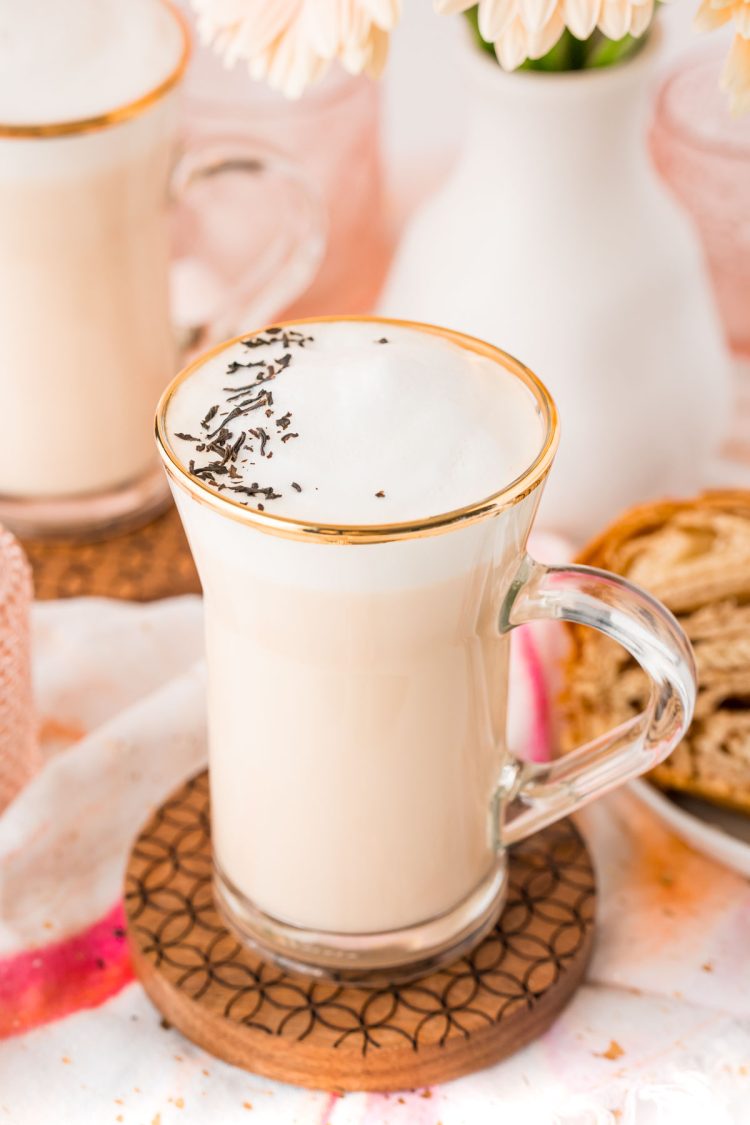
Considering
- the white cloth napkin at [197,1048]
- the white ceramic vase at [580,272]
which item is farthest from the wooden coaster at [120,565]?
the white ceramic vase at [580,272]

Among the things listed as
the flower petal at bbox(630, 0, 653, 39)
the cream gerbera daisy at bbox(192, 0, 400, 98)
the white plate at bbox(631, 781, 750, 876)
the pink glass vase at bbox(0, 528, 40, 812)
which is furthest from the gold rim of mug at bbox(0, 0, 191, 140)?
the white plate at bbox(631, 781, 750, 876)

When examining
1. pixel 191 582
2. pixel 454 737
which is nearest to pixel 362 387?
pixel 454 737

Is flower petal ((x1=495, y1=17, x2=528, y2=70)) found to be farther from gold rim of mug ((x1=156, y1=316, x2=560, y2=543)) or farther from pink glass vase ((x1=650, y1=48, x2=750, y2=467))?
pink glass vase ((x1=650, y1=48, x2=750, y2=467))

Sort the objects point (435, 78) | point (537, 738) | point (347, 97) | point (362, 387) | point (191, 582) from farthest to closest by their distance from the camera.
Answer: point (435, 78), point (347, 97), point (191, 582), point (537, 738), point (362, 387)

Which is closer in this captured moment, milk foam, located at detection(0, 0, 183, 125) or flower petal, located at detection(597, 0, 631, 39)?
flower petal, located at detection(597, 0, 631, 39)

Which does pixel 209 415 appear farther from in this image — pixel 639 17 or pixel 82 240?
pixel 82 240

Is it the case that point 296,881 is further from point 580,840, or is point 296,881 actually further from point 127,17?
point 127,17

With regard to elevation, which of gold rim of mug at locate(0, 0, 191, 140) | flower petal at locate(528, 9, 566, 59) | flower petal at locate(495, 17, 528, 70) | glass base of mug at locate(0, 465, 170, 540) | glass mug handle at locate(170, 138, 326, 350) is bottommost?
glass base of mug at locate(0, 465, 170, 540)
